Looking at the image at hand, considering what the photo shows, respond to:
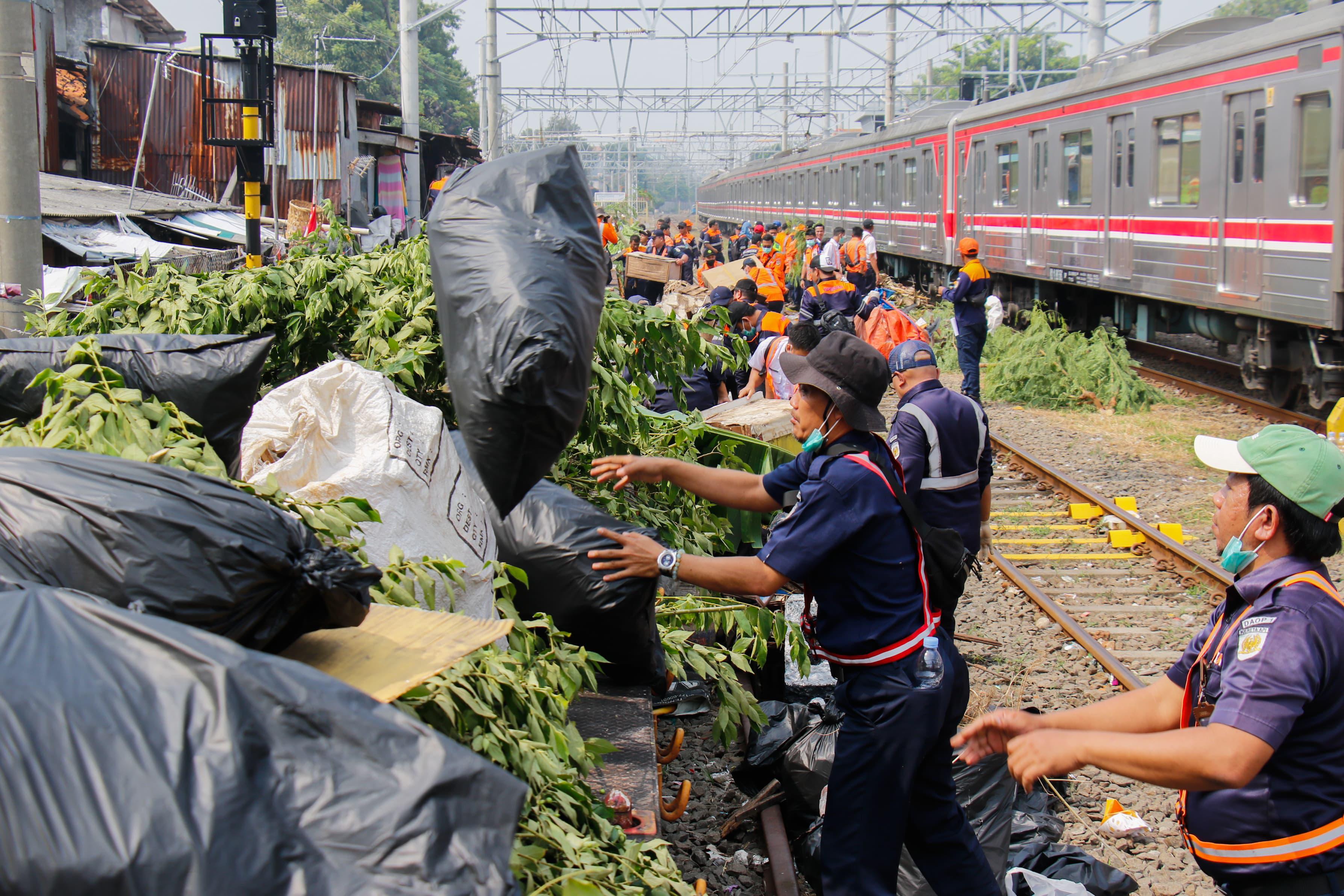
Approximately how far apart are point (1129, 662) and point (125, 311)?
4.74 meters

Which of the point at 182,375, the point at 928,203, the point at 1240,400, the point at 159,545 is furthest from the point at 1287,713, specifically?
the point at 928,203

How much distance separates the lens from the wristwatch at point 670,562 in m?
3.17

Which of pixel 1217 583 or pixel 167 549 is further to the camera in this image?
pixel 1217 583

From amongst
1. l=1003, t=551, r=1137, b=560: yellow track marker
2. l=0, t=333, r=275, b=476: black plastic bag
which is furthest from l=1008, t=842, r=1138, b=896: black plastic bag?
l=1003, t=551, r=1137, b=560: yellow track marker

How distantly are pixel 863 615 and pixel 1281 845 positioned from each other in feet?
3.94

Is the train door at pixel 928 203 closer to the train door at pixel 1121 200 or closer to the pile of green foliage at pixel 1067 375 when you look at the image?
the pile of green foliage at pixel 1067 375

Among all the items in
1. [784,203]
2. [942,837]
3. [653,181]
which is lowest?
[942,837]

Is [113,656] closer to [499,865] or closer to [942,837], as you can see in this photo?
[499,865]

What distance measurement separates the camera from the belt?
7.37 ft

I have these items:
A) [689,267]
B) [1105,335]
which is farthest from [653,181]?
[1105,335]

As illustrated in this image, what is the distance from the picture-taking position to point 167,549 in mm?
1844

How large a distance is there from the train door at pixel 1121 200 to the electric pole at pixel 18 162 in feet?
34.8

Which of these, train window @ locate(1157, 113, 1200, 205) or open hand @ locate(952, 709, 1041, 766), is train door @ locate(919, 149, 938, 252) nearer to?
train window @ locate(1157, 113, 1200, 205)

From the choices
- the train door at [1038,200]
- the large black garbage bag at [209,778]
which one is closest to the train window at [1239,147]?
the train door at [1038,200]
